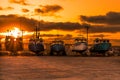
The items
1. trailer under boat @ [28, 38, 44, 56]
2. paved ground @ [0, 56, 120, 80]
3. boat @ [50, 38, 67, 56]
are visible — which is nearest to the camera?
paved ground @ [0, 56, 120, 80]

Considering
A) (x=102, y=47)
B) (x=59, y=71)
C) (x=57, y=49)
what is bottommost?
(x=59, y=71)

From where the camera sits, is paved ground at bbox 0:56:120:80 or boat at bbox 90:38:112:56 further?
boat at bbox 90:38:112:56

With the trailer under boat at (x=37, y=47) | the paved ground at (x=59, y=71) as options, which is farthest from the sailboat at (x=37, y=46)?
the paved ground at (x=59, y=71)

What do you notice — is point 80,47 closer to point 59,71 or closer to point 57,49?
point 57,49

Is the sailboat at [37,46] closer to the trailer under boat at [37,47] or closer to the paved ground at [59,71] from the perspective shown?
the trailer under boat at [37,47]

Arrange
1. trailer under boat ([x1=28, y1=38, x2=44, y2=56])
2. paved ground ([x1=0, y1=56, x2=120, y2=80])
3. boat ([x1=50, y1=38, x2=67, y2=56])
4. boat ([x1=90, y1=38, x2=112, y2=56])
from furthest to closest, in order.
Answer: trailer under boat ([x1=28, y1=38, x2=44, y2=56]) → boat ([x1=50, y1=38, x2=67, y2=56]) → boat ([x1=90, y1=38, x2=112, y2=56]) → paved ground ([x1=0, y1=56, x2=120, y2=80])

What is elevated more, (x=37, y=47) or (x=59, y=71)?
(x=37, y=47)

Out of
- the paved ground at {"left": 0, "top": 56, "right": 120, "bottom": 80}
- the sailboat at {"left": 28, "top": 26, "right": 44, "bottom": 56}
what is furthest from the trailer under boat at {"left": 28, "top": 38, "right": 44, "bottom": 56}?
the paved ground at {"left": 0, "top": 56, "right": 120, "bottom": 80}

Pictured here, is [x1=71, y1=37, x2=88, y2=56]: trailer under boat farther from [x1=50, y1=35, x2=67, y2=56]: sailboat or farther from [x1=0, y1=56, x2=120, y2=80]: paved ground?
[x1=0, y1=56, x2=120, y2=80]: paved ground

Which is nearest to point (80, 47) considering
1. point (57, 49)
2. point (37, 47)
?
point (57, 49)

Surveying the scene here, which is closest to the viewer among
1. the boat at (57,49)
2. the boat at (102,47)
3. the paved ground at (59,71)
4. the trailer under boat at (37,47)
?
the paved ground at (59,71)

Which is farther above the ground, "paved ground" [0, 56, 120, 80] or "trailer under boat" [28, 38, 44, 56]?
"trailer under boat" [28, 38, 44, 56]

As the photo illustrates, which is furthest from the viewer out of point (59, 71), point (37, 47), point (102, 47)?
point (37, 47)

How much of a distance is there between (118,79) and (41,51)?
6870 cm
